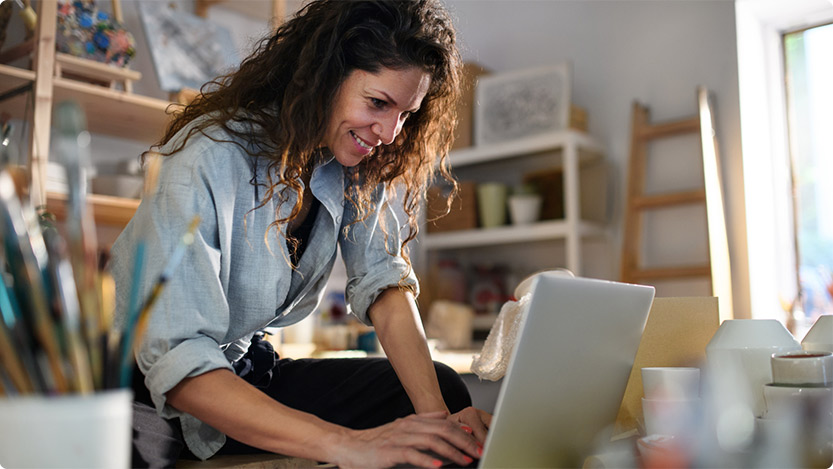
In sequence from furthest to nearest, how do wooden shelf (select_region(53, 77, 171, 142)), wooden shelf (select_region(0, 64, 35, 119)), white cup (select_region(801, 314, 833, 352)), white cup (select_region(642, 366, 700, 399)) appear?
wooden shelf (select_region(53, 77, 171, 142)) → wooden shelf (select_region(0, 64, 35, 119)) → white cup (select_region(801, 314, 833, 352)) → white cup (select_region(642, 366, 700, 399))

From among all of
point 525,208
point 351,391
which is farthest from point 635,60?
point 351,391

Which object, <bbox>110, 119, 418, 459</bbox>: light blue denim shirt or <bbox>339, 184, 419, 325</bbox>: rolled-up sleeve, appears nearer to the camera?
<bbox>110, 119, 418, 459</bbox>: light blue denim shirt

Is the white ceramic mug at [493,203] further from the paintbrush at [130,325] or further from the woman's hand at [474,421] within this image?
the paintbrush at [130,325]

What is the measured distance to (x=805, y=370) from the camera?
694 millimetres

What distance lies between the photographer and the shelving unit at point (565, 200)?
2713 mm

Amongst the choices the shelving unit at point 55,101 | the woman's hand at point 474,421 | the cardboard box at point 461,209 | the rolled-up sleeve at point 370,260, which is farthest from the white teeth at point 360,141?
the cardboard box at point 461,209

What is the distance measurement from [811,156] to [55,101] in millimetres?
2590

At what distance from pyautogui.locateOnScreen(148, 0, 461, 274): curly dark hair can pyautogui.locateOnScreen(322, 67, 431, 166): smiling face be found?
0.04 feet

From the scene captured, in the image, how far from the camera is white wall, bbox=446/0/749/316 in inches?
103

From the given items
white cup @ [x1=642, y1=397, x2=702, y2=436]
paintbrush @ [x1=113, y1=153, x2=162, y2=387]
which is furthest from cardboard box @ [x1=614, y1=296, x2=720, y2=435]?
paintbrush @ [x1=113, y1=153, x2=162, y2=387]

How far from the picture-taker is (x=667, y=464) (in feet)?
2.05

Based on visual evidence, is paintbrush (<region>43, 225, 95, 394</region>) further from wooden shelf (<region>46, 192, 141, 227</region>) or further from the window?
the window

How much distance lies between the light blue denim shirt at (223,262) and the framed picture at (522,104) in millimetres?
1680

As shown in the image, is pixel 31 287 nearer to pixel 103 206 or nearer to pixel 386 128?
pixel 386 128
